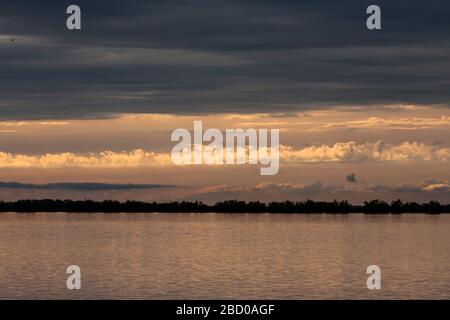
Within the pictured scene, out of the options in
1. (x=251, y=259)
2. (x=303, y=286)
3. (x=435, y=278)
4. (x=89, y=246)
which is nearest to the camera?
(x=303, y=286)

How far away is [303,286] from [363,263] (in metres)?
30.4

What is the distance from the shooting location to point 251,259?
104 meters

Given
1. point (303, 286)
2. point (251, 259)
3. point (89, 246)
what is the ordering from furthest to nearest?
1. point (89, 246)
2. point (251, 259)
3. point (303, 286)

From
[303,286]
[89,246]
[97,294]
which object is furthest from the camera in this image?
[89,246]

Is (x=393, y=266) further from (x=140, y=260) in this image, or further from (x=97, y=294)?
(x=97, y=294)

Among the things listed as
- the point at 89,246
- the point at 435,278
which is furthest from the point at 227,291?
the point at 89,246
